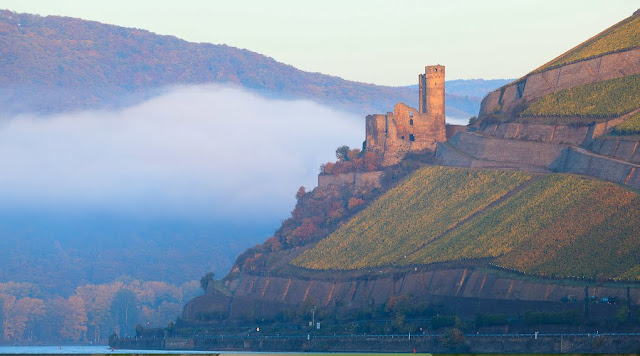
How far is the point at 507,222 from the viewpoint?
117500mm

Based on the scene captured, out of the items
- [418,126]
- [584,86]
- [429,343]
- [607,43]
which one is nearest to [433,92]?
[418,126]

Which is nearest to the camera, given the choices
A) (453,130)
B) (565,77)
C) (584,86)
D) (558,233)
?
(558,233)

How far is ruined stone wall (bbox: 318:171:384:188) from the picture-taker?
14875 centimetres

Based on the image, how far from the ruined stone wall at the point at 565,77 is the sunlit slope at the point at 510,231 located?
9139 millimetres

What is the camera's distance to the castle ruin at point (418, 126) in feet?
486

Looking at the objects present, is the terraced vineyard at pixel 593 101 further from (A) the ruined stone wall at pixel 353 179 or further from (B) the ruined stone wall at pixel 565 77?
(A) the ruined stone wall at pixel 353 179

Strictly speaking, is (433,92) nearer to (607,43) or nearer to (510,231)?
(607,43)

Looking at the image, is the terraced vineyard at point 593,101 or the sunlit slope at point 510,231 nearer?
the sunlit slope at point 510,231

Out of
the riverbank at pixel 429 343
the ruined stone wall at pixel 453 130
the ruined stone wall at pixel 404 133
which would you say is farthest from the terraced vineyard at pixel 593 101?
the riverbank at pixel 429 343

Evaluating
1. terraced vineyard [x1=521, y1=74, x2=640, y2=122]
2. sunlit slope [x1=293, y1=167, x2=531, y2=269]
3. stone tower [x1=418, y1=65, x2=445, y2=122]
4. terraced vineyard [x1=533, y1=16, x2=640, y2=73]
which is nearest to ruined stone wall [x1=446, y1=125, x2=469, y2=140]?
stone tower [x1=418, y1=65, x2=445, y2=122]

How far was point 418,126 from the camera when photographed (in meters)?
148

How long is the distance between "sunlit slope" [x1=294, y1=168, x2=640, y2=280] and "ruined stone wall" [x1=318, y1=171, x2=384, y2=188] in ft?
16.4

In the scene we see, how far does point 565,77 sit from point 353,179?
29936 millimetres

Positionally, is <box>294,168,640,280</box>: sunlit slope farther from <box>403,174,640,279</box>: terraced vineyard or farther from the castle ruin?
the castle ruin
